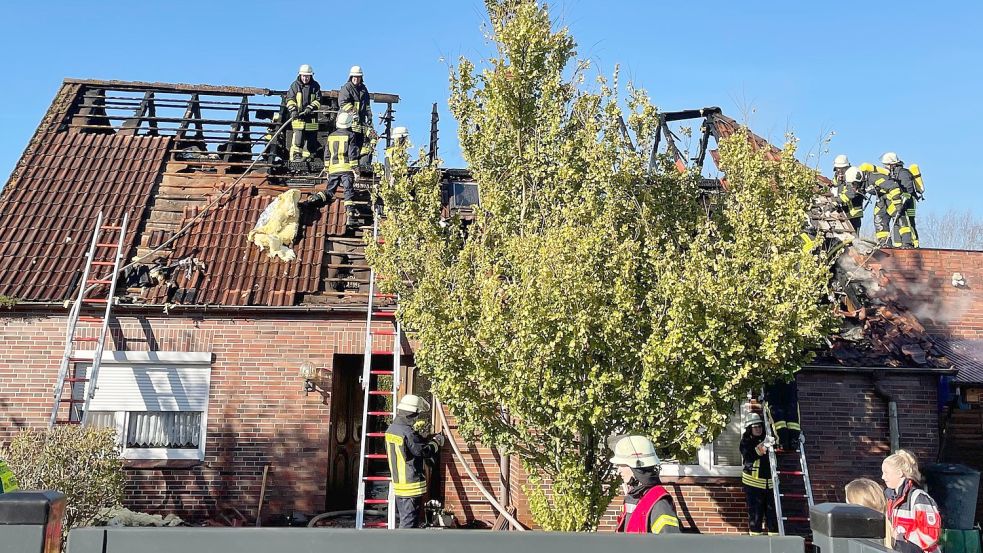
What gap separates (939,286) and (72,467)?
1179cm

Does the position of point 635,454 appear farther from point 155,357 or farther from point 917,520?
point 155,357

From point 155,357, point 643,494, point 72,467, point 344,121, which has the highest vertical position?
point 344,121

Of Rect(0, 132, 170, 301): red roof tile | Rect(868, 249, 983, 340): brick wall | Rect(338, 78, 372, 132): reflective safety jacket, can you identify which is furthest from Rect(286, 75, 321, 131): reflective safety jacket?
Rect(868, 249, 983, 340): brick wall

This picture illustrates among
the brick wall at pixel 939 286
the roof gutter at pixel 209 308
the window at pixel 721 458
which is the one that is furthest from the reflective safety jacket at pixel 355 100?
the brick wall at pixel 939 286

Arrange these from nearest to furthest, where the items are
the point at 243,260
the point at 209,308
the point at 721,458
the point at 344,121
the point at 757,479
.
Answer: the point at 757,479 → the point at 209,308 → the point at 721,458 → the point at 243,260 → the point at 344,121

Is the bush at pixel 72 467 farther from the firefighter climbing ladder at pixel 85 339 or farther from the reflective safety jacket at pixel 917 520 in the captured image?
the reflective safety jacket at pixel 917 520

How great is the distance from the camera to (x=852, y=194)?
525 inches

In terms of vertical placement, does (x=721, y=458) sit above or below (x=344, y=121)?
below

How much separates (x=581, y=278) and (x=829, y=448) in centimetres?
567

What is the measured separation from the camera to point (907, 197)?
1390cm

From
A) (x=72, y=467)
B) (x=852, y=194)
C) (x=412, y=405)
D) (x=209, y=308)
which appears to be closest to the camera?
(x=72, y=467)

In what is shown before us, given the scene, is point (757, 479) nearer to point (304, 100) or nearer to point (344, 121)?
point (344, 121)

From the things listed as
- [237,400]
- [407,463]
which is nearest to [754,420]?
[407,463]

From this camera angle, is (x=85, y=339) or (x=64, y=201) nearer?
(x=85, y=339)
